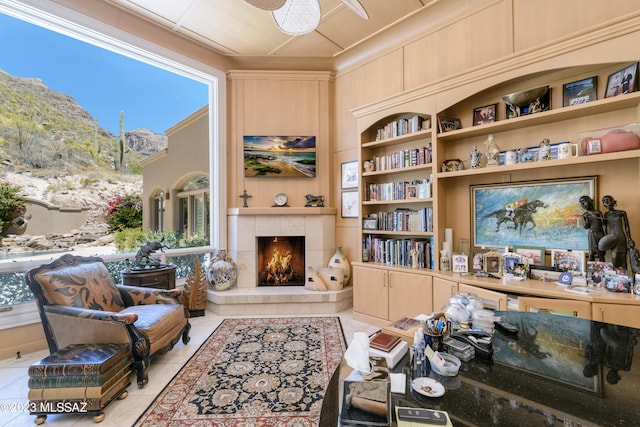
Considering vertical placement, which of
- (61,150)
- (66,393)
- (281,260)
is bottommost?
(66,393)

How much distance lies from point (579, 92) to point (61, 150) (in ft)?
17.0

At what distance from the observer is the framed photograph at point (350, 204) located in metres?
3.99

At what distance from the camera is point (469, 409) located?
783 millimetres

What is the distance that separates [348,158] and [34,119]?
3661mm

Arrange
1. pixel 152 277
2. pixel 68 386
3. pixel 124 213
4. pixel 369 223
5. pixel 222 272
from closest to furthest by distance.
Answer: pixel 68 386 < pixel 152 277 < pixel 369 223 < pixel 124 213 < pixel 222 272

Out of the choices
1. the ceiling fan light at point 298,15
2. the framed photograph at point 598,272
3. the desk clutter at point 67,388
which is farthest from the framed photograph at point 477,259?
the desk clutter at point 67,388

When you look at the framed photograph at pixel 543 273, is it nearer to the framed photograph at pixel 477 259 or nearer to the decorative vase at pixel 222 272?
the framed photograph at pixel 477 259

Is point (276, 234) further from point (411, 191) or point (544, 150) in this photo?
point (544, 150)

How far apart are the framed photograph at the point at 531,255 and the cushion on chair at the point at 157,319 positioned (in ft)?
10.4

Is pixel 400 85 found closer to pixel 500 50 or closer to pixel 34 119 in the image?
pixel 500 50

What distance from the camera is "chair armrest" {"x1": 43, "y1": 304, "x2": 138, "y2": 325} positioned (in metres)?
2.06

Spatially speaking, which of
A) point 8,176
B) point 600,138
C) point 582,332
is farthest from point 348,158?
point 8,176

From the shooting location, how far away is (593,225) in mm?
2162

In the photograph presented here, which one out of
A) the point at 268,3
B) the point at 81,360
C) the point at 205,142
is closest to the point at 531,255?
the point at 268,3
